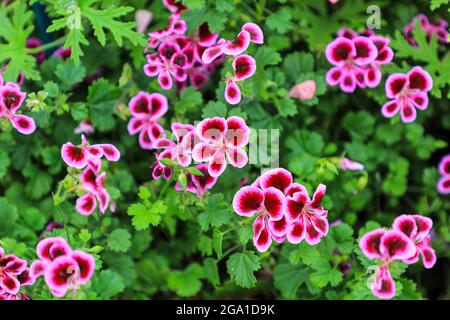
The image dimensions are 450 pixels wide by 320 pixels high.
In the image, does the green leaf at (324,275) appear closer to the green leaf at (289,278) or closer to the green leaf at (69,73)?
the green leaf at (289,278)

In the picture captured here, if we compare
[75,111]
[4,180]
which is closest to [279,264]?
[75,111]

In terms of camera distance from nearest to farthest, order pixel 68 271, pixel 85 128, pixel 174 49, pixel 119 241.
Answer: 1. pixel 68 271
2. pixel 119 241
3. pixel 174 49
4. pixel 85 128

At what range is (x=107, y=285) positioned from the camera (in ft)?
5.98

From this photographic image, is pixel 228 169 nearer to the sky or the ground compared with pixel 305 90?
nearer to the ground

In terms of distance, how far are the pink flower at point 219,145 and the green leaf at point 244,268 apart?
0.76 ft

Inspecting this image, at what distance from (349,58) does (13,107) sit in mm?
1029

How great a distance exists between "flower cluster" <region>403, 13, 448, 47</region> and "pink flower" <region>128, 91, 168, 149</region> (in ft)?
2.90

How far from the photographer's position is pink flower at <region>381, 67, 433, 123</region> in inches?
77.0

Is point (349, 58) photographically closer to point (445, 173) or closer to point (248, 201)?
point (445, 173)

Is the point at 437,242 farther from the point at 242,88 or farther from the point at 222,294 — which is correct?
the point at 242,88

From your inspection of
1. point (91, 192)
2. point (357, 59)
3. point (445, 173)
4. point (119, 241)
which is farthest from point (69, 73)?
point (445, 173)

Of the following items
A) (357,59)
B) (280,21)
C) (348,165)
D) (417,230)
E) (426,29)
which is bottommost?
(417,230)

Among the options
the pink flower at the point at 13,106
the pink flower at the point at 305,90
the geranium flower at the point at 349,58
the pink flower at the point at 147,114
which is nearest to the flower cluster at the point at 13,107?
the pink flower at the point at 13,106
